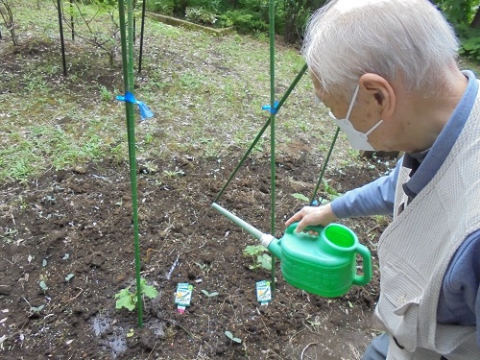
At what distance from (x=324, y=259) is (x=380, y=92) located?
46 centimetres

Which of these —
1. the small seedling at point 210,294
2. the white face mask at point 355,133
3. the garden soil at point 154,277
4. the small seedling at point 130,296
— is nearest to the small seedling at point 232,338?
the garden soil at point 154,277

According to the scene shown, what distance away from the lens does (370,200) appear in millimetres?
1180

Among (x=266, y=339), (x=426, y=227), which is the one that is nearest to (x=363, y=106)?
(x=426, y=227)

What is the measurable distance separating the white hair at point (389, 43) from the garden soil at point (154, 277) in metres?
1.35

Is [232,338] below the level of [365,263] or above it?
below

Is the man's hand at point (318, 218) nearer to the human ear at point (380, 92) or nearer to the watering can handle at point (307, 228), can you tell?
the watering can handle at point (307, 228)

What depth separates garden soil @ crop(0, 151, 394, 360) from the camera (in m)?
1.72

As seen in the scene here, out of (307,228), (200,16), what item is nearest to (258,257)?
(307,228)

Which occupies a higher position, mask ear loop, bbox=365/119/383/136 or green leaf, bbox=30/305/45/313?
mask ear loop, bbox=365/119/383/136

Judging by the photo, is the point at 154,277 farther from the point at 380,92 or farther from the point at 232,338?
the point at 380,92

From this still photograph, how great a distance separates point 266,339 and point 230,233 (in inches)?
25.6

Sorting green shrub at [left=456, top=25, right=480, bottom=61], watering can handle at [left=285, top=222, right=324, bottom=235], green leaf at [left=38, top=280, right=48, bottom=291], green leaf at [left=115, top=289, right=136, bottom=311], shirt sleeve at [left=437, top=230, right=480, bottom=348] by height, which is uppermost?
shirt sleeve at [left=437, top=230, right=480, bottom=348]

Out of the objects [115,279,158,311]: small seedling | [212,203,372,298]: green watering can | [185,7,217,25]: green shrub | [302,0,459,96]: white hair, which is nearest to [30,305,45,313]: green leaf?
[115,279,158,311]: small seedling

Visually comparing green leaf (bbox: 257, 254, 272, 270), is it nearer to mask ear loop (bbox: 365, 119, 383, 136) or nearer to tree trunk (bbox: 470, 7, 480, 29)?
mask ear loop (bbox: 365, 119, 383, 136)
